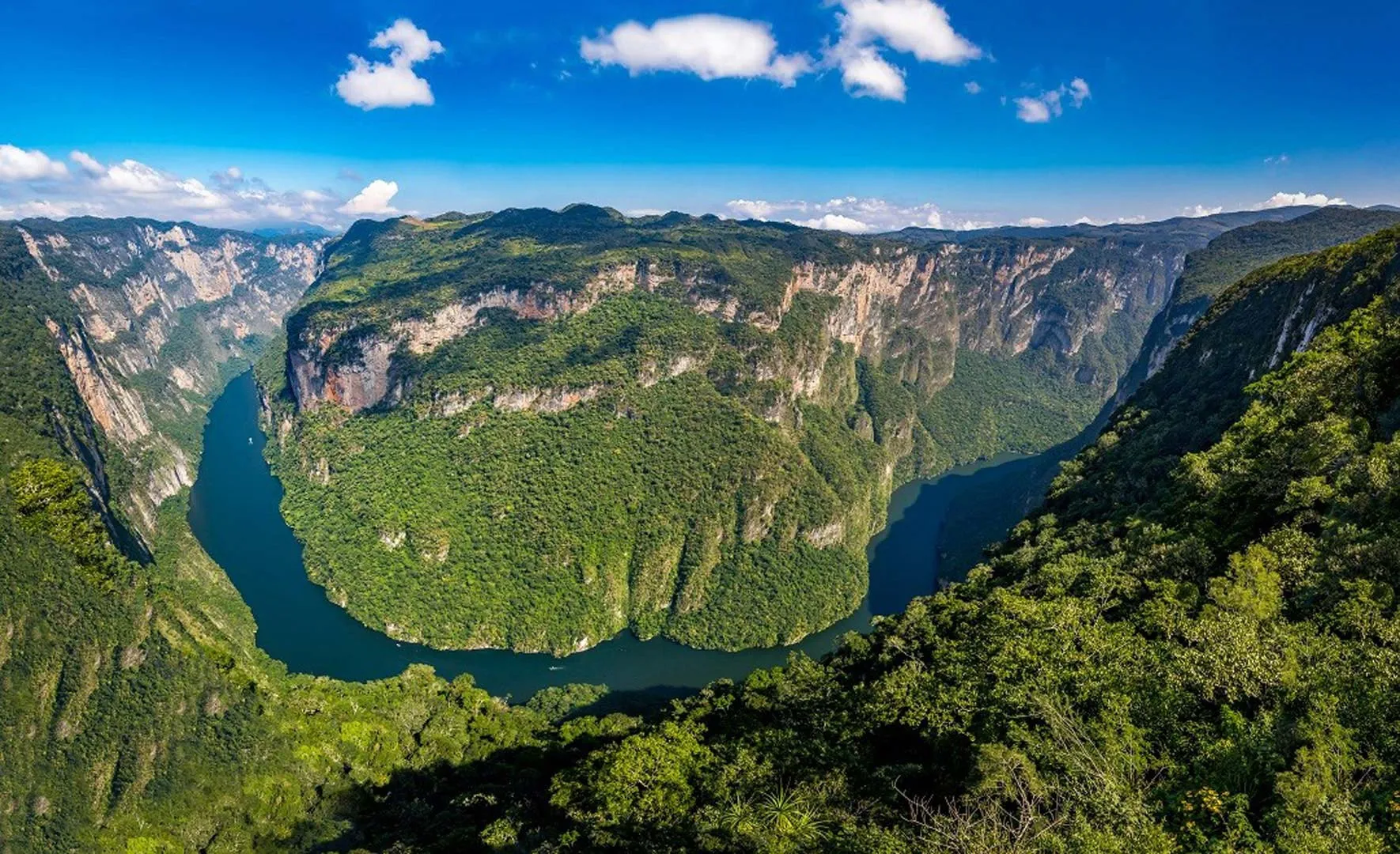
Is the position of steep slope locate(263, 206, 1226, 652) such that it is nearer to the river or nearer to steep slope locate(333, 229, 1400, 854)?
the river

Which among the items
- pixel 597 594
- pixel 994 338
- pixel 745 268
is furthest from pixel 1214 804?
pixel 994 338

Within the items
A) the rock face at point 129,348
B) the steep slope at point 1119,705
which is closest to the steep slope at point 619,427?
the rock face at point 129,348

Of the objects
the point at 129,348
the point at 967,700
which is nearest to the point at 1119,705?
the point at 967,700

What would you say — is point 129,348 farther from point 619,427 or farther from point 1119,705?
point 1119,705

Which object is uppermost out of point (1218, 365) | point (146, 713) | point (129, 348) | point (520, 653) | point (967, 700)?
point (1218, 365)

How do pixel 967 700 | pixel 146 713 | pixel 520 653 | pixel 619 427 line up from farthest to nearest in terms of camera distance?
pixel 619 427, pixel 520 653, pixel 146 713, pixel 967 700

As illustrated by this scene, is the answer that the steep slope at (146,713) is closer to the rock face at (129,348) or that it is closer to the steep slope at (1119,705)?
the steep slope at (1119,705)

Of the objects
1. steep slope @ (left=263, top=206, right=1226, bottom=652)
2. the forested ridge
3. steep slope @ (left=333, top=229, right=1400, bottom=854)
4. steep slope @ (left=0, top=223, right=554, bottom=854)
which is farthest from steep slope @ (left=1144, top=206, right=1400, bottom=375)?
steep slope @ (left=0, top=223, right=554, bottom=854)
